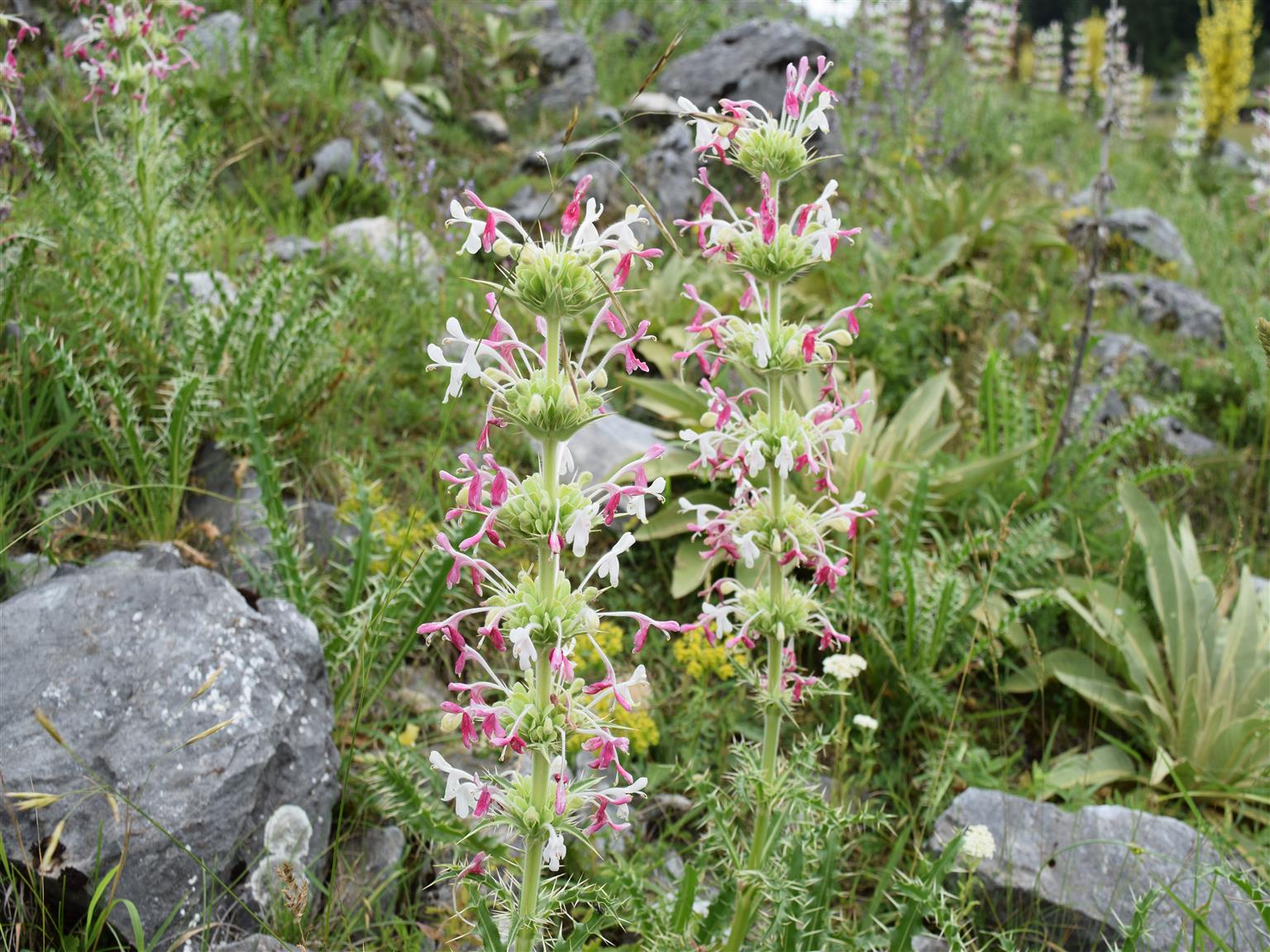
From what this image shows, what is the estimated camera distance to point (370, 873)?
2.58 m

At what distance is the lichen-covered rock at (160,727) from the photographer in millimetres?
2186

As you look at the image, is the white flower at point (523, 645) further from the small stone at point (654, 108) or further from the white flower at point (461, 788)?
the small stone at point (654, 108)

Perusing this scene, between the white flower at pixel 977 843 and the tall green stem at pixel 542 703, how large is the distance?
124 cm

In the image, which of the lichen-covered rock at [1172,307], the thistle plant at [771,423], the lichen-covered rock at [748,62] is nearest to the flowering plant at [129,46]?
the thistle plant at [771,423]

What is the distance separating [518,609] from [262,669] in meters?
1.20

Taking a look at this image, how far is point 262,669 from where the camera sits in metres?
2.55

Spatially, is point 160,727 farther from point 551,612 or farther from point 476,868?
point 551,612

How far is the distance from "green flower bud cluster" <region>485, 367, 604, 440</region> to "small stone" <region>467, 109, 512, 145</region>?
647 cm

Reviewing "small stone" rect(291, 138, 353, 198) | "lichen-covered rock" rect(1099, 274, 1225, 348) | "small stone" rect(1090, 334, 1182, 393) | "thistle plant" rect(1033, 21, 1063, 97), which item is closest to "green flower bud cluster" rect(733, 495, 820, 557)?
"small stone" rect(1090, 334, 1182, 393)

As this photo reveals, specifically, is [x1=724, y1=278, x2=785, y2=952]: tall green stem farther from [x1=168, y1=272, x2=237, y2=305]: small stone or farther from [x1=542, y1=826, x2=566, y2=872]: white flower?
[x1=168, y1=272, x2=237, y2=305]: small stone

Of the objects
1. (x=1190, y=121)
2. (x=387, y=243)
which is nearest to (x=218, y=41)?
(x=387, y=243)

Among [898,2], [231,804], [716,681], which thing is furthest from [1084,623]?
[898,2]

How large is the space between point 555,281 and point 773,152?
2.65 ft

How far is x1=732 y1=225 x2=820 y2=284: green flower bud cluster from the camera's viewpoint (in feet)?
7.08
